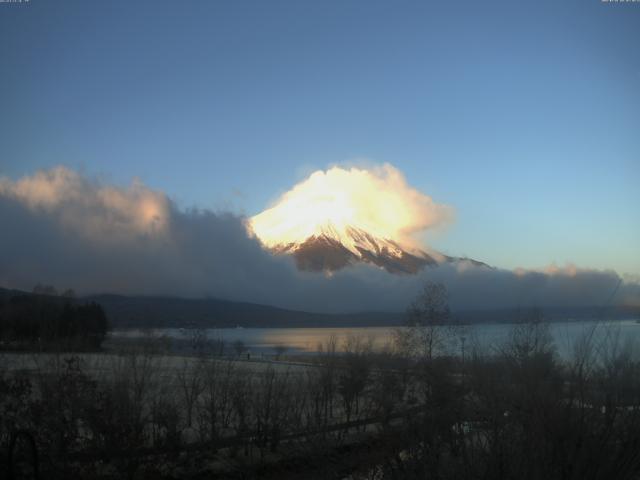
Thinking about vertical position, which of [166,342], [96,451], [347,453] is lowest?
[347,453]

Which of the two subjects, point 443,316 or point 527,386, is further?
point 443,316

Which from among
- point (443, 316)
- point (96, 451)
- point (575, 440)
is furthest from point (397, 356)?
point (575, 440)

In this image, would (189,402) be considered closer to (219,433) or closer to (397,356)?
(219,433)

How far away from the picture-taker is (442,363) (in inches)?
1312

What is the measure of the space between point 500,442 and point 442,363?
26098 millimetres

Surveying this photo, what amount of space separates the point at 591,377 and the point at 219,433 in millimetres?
19229

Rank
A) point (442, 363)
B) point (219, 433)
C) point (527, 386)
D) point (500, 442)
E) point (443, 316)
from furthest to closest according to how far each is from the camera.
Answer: point (443, 316) < point (442, 363) < point (219, 433) < point (527, 386) < point (500, 442)

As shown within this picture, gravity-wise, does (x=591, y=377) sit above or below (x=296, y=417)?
above

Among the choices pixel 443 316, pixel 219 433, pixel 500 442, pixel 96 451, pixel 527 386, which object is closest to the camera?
pixel 500 442

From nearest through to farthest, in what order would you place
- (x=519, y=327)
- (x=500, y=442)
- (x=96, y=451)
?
(x=500, y=442) < (x=96, y=451) < (x=519, y=327)

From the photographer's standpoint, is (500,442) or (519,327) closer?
(500,442)

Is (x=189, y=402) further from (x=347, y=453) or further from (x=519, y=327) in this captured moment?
(x=519, y=327)

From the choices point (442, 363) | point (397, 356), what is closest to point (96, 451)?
point (442, 363)

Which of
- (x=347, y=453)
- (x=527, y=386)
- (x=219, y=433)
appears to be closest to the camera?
(x=527, y=386)
